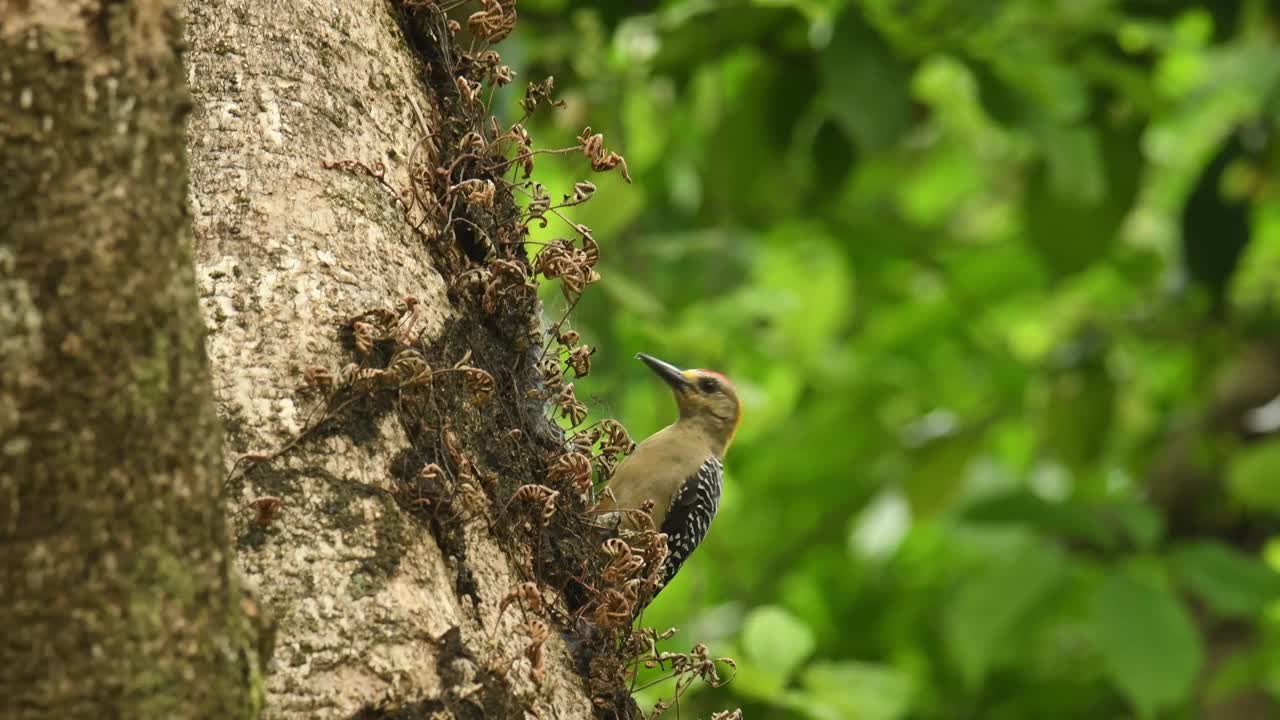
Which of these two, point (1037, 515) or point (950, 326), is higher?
point (950, 326)

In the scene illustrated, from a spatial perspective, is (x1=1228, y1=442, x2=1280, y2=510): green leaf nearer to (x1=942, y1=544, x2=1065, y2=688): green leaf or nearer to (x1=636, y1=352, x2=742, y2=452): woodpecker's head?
(x1=942, y1=544, x2=1065, y2=688): green leaf

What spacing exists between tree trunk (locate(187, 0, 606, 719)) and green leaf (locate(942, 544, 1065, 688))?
361cm

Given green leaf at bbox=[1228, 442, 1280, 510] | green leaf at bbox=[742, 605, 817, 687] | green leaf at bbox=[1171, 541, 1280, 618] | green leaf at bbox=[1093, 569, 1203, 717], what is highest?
green leaf at bbox=[1228, 442, 1280, 510]

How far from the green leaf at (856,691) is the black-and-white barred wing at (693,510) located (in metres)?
0.55

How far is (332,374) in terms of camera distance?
213 cm

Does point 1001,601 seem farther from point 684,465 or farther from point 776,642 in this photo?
point 776,642

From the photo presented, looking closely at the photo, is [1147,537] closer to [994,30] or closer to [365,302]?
[994,30]

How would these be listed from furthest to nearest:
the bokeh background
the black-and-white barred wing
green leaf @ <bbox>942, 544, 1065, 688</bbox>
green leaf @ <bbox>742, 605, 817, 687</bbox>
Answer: green leaf @ <bbox>942, 544, 1065, 688</bbox>, the bokeh background, the black-and-white barred wing, green leaf @ <bbox>742, 605, 817, 687</bbox>

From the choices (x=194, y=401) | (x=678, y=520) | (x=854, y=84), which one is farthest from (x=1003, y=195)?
(x=194, y=401)

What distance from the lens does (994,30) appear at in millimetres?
5734

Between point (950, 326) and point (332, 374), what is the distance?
261 inches

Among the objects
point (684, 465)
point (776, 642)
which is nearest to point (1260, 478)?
point (684, 465)

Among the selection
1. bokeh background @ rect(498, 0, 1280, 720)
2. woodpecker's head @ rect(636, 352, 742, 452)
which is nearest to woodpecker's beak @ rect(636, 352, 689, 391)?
woodpecker's head @ rect(636, 352, 742, 452)

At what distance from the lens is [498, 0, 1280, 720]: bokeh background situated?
17.0 feet
